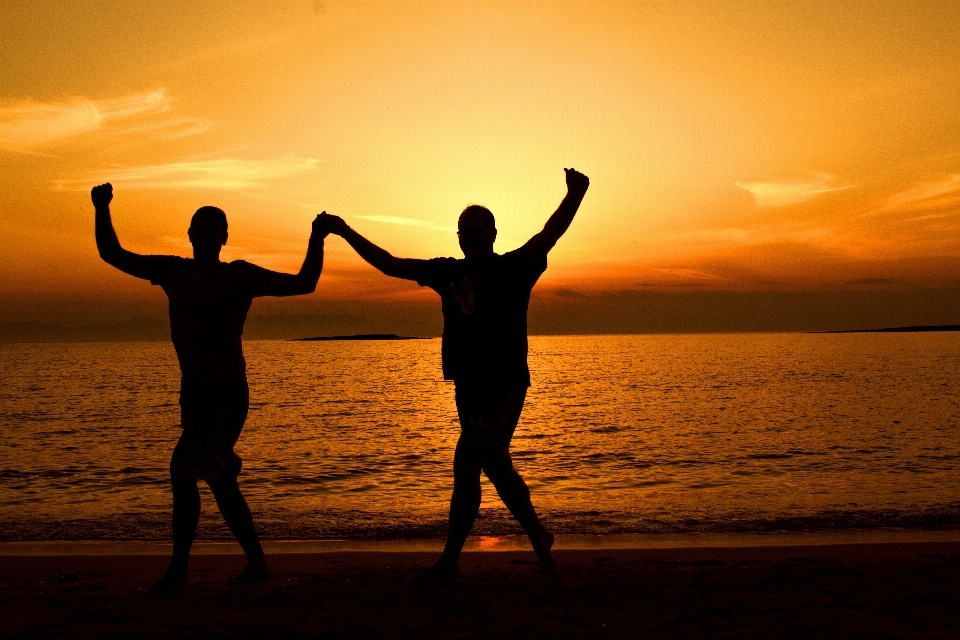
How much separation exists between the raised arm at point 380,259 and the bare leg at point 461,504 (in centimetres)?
104

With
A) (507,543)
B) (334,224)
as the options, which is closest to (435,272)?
(334,224)

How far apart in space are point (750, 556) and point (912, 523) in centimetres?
351

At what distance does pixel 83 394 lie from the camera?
43594 millimetres

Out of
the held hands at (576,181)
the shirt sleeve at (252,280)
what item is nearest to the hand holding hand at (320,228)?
the shirt sleeve at (252,280)

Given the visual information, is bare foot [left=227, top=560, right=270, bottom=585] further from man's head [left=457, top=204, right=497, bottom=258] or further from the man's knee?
man's head [left=457, top=204, right=497, bottom=258]

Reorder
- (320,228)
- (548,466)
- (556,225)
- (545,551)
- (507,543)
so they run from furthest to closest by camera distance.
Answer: (548,466) → (507,543) → (545,551) → (320,228) → (556,225)

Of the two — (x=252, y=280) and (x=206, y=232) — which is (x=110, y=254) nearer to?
(x=206, y=232)

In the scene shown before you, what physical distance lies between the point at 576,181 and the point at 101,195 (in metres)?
2.67

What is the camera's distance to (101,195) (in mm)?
4453

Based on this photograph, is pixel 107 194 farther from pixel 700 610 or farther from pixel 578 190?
pixel 700 610

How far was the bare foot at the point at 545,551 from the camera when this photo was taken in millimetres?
4918

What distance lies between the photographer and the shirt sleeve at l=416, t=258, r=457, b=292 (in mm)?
4582

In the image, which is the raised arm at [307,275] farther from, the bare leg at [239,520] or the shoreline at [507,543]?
the shoreline at [507,543]

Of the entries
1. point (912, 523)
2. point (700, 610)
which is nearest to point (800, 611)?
point (700, 610)
